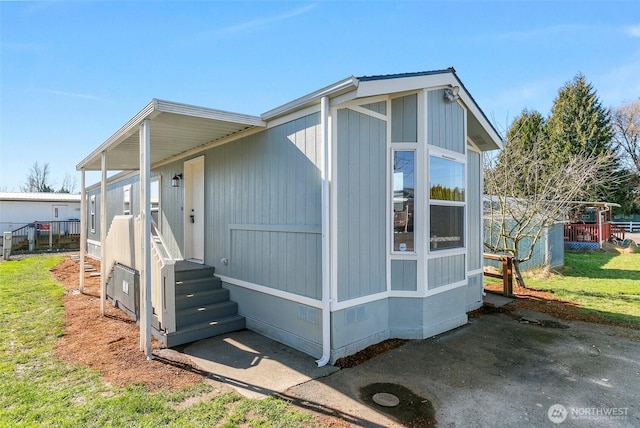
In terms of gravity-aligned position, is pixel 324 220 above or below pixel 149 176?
below

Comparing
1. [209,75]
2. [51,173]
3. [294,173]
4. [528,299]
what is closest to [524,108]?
[528,299]

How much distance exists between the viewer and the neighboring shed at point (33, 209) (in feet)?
61.5

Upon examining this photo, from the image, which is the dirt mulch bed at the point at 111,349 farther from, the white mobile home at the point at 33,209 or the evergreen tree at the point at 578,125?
the evergreen tree at the point at 578,125

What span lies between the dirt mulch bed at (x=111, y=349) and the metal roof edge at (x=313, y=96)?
3367mm

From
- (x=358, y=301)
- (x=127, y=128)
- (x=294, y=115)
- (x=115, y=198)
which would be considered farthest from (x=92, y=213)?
(x=358, y=301)

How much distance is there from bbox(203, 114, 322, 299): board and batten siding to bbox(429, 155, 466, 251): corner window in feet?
5.81

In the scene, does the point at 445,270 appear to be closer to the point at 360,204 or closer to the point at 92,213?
the point at 360,204

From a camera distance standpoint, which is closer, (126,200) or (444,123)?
(444,123)

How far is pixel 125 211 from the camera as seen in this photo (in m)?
10.3

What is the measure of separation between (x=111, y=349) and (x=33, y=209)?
21.1 m

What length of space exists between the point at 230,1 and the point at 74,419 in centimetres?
655

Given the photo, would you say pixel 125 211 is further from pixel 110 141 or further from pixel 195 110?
pixel 195 110

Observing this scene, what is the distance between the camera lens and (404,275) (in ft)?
14.8

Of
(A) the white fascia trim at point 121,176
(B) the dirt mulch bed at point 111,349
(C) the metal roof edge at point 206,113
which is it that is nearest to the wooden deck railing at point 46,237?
(A) the white fascia trim at point 121,176
